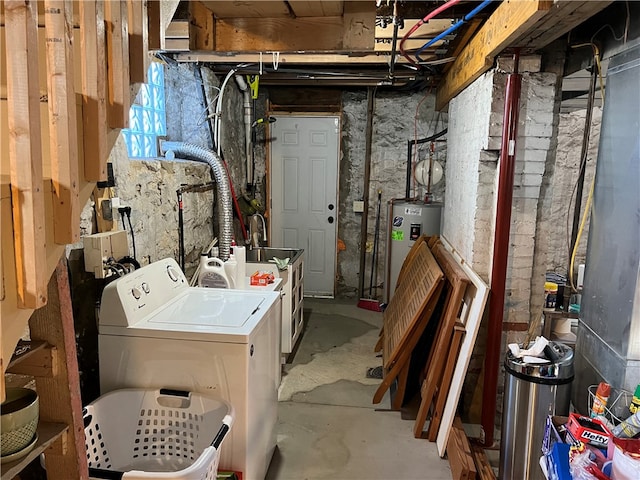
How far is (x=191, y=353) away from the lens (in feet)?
6.37

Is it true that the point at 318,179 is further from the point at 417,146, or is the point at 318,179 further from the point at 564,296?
the point at 564,296

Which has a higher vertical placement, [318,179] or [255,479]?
[318,179]

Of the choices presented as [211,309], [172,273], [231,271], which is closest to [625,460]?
[211,309]

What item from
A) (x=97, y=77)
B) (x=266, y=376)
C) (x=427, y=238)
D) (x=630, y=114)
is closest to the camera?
(x=97, y=77)

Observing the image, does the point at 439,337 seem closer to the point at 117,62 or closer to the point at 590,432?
the point at 590,432

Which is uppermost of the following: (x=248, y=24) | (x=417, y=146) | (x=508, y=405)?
(x=248, y=24)

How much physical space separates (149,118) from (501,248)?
2.47 meters

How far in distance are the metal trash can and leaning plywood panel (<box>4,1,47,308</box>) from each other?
76.3 inches

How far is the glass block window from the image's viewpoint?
3082 millimetres

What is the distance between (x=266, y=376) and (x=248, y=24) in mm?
1826

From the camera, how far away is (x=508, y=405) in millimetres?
2229

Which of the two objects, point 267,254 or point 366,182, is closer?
point 267,254

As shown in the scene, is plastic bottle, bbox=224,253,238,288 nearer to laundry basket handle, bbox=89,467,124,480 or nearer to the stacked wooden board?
the stacked wooden board

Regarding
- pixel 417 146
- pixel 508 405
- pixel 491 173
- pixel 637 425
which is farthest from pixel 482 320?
pixel 417 146
